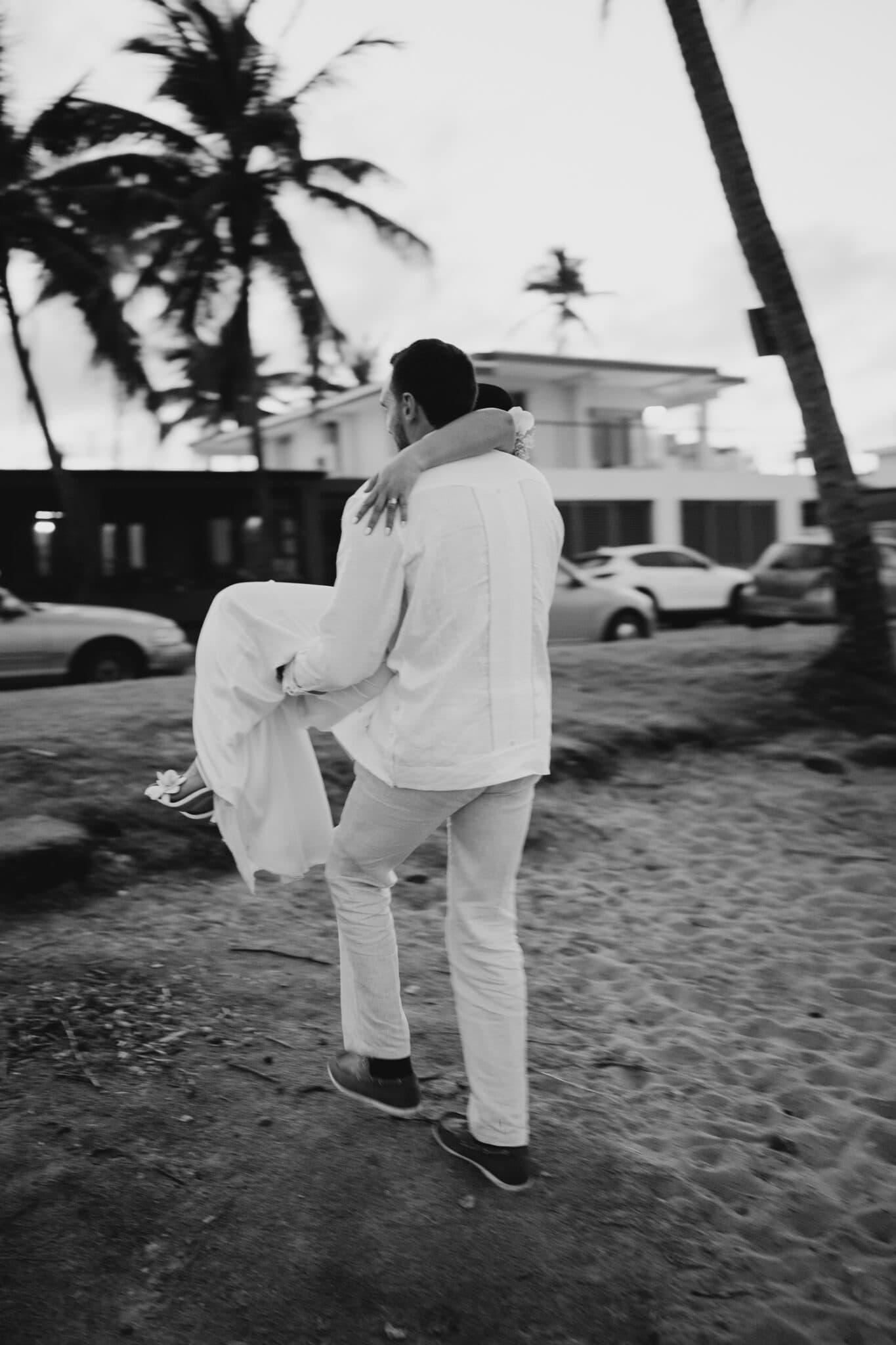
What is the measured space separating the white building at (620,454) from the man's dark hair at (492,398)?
87.6 ft

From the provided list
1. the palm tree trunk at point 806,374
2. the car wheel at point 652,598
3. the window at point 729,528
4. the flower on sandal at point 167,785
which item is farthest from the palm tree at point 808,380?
the window at point 729,528

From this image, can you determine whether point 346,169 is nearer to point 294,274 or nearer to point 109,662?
point 294,274

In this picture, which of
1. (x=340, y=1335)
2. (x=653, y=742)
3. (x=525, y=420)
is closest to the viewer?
(x=340, y=1335)

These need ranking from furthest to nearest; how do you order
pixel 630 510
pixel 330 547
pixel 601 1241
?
pixel 630 510 < pixel 330 547 < pixel 601 1241

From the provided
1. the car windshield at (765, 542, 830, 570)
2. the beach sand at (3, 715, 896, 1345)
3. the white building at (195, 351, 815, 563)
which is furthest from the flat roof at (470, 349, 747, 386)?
the beach sand at (3, 715, 896, 1345)

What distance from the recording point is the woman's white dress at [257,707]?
282 centimetres

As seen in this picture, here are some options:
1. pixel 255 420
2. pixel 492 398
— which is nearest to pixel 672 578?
pixel 255 420

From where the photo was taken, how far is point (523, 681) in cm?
263

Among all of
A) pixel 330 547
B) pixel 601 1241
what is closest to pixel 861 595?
pixel 601 1241

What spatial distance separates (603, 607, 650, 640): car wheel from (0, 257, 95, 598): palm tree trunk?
1099cm

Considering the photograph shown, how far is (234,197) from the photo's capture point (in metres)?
20.3

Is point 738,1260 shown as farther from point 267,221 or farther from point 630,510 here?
point 630,510

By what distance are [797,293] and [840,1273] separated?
691 cm

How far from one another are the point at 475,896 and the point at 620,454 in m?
31.0
